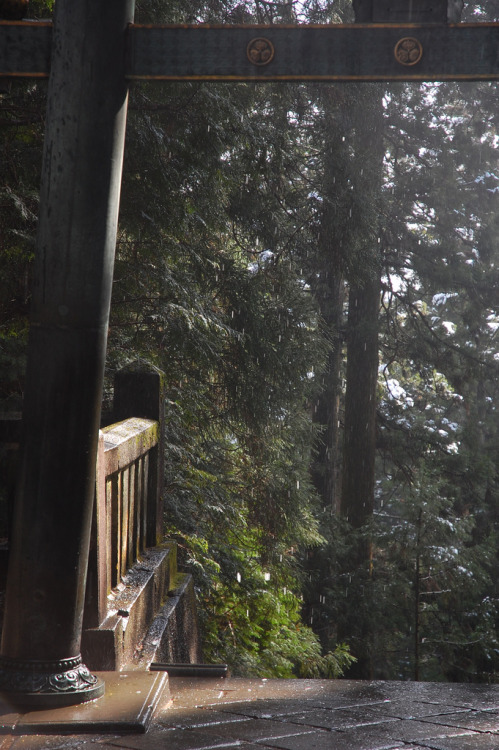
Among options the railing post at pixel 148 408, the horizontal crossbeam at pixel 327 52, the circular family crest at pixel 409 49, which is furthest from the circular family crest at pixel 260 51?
the railing post at pixel 148 408

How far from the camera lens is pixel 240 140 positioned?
25.7ft

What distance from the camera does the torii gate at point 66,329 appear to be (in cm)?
257

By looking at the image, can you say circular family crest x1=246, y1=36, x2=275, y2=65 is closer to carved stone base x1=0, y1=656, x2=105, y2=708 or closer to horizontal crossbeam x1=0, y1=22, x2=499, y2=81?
horizontal crossbeam x1=0, y1=22, x2=499, y2=81

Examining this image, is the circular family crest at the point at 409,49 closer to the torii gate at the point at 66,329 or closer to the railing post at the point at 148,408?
the torii gate at the point at 66,329

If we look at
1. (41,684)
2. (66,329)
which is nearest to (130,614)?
(41,684)

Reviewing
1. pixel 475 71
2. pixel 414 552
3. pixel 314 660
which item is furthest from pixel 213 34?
pixel 414 552

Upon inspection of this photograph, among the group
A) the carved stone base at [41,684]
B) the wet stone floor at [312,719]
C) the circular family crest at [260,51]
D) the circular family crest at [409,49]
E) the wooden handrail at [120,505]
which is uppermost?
the circular family crest at [409,49]

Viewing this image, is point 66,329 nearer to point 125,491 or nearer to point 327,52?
point 125,491

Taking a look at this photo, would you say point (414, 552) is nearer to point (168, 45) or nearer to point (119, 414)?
point (119, 414)

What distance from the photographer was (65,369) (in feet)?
8.54

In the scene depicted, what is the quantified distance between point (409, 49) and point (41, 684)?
269 cm

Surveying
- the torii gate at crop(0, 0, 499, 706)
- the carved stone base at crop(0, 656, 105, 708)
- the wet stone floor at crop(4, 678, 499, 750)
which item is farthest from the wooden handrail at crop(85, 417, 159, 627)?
the wet stone floor at crop(4, 678, 499, 750)

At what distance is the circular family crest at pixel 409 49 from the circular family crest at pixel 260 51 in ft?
1.59

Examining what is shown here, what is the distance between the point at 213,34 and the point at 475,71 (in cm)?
103
